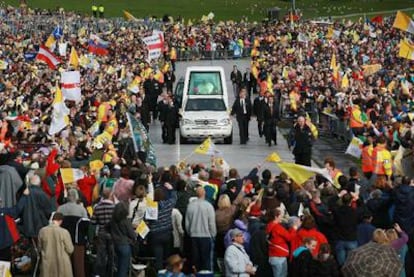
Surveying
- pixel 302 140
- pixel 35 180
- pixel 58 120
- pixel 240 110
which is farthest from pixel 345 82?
pixel 35 180

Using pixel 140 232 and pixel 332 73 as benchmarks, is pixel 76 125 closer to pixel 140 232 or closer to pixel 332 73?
pixel 140 232

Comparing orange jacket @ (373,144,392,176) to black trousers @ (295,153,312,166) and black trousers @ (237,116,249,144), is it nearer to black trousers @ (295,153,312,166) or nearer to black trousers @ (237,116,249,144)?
black trousers @ (295,153,312,166)

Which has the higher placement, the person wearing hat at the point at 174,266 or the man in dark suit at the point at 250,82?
the person wearing hat at the point at 174,266

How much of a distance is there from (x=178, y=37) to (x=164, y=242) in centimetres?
5277

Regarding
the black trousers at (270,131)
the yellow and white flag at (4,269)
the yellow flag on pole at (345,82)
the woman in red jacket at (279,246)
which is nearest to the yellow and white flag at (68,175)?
the yellow and white flag at (4,269)

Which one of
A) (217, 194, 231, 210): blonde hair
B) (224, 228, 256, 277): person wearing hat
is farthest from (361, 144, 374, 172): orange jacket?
(224, 228, 256, 277): person wearing hat

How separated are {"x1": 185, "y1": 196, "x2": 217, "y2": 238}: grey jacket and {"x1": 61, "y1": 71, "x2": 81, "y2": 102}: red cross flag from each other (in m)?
14.4

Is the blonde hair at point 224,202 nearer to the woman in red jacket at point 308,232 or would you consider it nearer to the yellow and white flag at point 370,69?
the woman in red jacket at point 308,232

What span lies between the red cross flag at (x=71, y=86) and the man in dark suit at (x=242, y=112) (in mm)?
5646

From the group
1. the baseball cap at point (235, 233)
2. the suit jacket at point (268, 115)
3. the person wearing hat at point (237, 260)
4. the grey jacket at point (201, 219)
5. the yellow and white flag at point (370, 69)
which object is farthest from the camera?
the yellow and white flag at point (370, 69)

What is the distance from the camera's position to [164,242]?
20266 millimetres

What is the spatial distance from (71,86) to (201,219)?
14.7 m

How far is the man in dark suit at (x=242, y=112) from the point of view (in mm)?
38156

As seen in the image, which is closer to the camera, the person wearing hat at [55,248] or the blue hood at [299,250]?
the blue hood at [299,250]
